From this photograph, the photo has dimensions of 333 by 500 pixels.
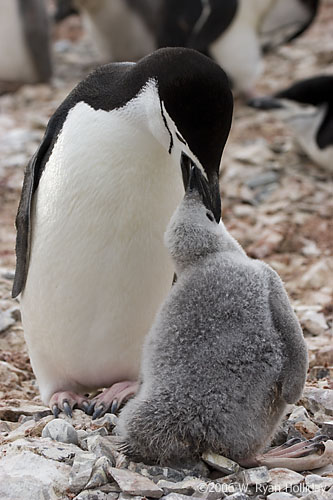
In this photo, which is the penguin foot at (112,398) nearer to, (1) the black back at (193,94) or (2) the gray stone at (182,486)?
(2) the gray stone at (182,486)

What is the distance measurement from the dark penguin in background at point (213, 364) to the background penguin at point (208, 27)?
21.5 feet

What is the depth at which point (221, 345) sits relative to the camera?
263cm

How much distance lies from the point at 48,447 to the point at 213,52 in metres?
6.95

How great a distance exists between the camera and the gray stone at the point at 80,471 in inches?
103

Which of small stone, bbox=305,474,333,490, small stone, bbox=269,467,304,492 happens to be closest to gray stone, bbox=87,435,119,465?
small stone, bbox=269,467,304,492

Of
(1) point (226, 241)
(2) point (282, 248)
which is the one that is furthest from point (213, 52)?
(1) point (226, 241)

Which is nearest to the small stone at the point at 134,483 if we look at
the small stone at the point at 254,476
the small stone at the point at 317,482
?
the small stone at the point at 254,476

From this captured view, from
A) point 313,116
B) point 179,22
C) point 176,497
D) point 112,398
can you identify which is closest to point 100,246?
point 112,398

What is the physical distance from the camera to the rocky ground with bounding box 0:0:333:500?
8.59 ft

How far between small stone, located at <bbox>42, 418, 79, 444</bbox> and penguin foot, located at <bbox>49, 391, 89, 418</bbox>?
13.4 inches

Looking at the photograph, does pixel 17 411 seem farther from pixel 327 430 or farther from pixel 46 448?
pixel 327 430

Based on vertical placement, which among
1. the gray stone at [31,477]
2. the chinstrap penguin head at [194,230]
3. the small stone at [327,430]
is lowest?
the small stone at [327,430]

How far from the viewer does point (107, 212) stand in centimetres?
321

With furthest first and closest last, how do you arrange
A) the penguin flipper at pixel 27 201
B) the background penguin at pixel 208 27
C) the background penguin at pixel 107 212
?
the background penguin at pixel 208 27 < the penguin flipper at pixel 27 201 < the background penguin at pixel 107 212
